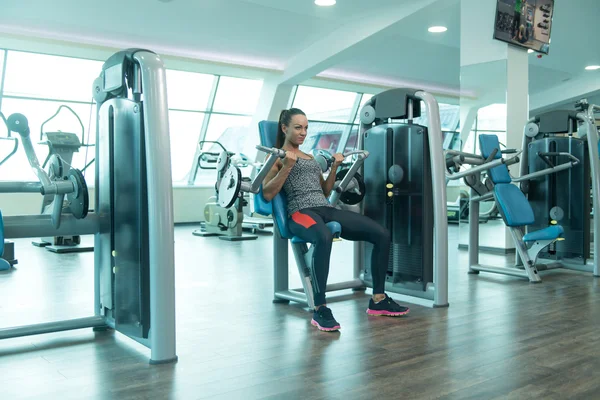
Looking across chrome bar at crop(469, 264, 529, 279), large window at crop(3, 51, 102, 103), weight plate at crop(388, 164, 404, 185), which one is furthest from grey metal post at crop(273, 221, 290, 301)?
large window at crop(3, 51, 102, 103)

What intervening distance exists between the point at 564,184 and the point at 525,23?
2046 mm

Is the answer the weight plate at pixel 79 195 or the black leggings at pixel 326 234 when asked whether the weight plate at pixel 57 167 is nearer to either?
the weight plate at pixel 79 195

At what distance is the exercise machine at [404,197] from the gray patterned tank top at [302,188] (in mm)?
66

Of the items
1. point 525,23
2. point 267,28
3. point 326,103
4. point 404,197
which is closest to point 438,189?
point 404,197

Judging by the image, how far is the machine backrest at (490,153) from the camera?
425cm

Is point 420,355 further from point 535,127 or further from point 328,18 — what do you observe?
point 328,18

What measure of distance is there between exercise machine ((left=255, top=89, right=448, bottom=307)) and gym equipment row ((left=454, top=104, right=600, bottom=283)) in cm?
117

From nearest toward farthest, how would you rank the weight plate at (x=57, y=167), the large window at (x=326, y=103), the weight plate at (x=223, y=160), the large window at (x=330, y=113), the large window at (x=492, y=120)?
the weight plate at (x=57, y=167), the weight plate at (x=223, y=160), the large window at (x=492, y=120), the large window at (x=326, y=103), the large window at (x=330, y=113)

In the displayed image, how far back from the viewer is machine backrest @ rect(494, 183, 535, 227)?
412 centimetres

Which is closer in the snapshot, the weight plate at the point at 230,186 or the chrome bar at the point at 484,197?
the weight plate at the point at 230,186

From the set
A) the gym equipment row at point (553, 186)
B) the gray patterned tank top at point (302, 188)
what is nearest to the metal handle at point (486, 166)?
the gym equipment row at point (553, 186)

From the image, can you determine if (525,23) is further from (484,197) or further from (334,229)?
(334,229)

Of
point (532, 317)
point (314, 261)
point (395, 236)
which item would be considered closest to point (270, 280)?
point (395, 236)

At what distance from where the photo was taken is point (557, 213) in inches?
184
